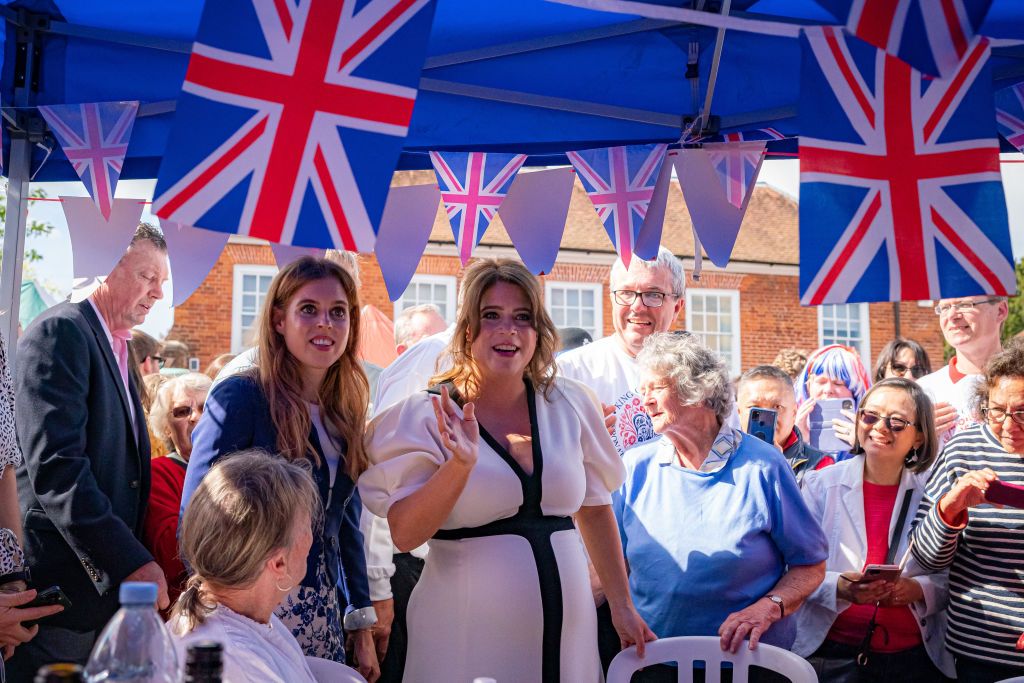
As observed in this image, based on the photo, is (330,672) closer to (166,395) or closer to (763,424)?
(166,395)

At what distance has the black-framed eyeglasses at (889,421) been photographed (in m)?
3.77

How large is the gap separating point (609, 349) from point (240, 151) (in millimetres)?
2447

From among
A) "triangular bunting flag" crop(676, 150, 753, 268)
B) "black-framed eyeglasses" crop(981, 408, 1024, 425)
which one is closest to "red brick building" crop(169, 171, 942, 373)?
"triangular bunting flag" crop(676, 150, 753, 268)

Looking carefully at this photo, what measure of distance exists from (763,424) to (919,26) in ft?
7.35

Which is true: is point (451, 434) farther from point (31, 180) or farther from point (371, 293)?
point (371, 293)

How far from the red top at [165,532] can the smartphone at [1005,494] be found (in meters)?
2.58

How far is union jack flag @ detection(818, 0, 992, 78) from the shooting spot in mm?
2197

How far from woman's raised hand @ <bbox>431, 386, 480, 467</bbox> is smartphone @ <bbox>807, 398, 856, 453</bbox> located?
302 cm

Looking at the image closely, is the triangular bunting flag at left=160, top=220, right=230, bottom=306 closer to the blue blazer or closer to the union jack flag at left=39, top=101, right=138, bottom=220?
the union jack flag at left=39, top=101, right=138, bottom=220

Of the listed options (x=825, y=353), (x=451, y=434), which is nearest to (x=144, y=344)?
(x=451, y=434)

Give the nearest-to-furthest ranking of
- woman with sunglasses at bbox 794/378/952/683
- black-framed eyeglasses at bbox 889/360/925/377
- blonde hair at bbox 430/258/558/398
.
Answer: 1. blonde hair at bbox 430/258/558/398
2. woman with sunglasses at bbox 794/378/952/683
3. black-framed eyeglasses at bbox 889/360/925/377

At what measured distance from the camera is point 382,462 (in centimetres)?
275

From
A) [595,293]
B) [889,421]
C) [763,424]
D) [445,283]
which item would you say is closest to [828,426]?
[763,424]

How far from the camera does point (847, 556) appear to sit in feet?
12.2
